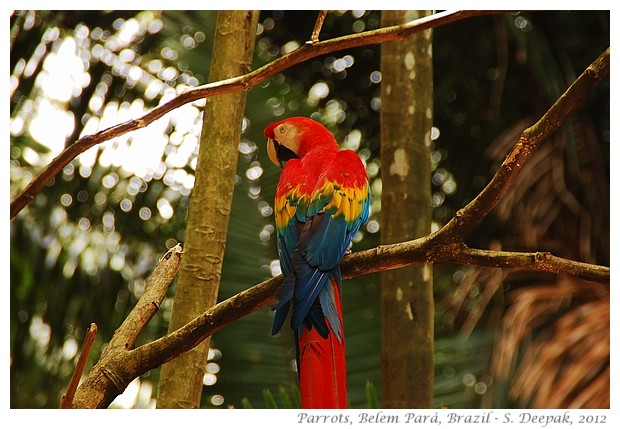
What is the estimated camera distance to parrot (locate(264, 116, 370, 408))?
48.8 inches

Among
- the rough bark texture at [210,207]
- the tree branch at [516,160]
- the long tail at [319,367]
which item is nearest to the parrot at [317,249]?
the long tail at [319,367]

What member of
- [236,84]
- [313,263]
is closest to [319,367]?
[313,263]

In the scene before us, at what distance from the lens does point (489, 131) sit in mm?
1983

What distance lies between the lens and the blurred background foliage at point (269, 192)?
1661 millimetres

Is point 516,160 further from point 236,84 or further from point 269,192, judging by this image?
point 269,192

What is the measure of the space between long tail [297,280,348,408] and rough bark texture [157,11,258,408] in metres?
0.22

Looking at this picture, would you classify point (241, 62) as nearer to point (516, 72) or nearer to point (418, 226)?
point (418, 226)

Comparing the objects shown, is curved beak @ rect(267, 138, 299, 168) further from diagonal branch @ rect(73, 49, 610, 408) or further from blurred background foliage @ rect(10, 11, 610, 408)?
diagonal branch @ rect(73, 49, 610, 408)

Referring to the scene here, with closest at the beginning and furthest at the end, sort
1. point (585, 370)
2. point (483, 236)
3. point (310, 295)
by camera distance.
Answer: point (310, 295)
point (585, 370)
point (483, 236)

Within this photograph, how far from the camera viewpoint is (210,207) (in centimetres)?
143

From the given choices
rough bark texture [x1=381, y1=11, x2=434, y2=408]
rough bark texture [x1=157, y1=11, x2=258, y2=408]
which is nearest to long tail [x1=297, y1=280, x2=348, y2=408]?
rough bark texture [x1=157, y1=11, x2=258, y2=408]

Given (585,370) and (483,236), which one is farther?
(483,236)
